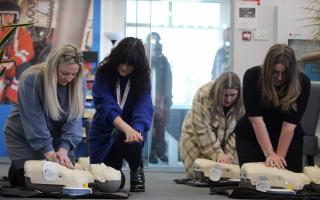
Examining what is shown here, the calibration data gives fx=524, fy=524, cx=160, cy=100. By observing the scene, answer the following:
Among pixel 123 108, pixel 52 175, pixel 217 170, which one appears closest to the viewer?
pixel 52 175

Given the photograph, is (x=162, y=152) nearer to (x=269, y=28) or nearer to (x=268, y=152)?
(x=269, y=28)

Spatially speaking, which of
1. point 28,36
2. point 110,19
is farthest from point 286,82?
point 28,36

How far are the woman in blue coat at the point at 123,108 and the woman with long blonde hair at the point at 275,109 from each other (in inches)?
18.5

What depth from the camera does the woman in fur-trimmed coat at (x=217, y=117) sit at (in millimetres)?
2787

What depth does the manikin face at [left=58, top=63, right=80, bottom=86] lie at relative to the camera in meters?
2.10

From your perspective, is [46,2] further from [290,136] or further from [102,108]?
[290,136]

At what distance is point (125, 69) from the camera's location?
7.70 feet

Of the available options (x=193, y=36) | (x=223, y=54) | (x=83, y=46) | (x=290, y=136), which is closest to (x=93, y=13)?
(x=83, y=46)

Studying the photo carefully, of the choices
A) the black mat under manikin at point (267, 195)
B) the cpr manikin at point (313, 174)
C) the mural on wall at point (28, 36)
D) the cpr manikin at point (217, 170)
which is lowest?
the cpr manikin at point (217, 170)

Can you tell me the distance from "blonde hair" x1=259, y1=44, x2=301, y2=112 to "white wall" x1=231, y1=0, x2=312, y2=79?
2105mm

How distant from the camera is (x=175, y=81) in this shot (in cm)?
501

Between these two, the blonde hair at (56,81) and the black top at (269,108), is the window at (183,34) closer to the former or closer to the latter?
the black top at (269,108)

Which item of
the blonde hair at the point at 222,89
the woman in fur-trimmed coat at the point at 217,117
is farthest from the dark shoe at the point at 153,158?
the blonde hair at the point at 222,89

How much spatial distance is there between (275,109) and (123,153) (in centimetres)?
71
